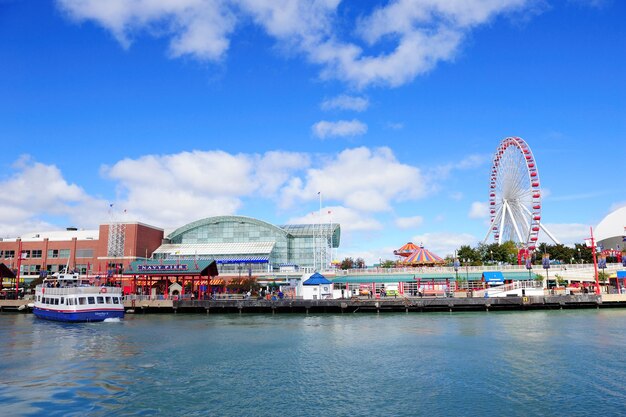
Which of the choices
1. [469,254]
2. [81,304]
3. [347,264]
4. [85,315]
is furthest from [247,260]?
[85,315]

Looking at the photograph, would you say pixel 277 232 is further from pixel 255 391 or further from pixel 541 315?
pixel 255 391

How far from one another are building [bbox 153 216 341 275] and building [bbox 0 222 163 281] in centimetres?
968

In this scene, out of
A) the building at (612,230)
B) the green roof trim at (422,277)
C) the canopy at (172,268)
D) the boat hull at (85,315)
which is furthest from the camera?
the building at (612,230)

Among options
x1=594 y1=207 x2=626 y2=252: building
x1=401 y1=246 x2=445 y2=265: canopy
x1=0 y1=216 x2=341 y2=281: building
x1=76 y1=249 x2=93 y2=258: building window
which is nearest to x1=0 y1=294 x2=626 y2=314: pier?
x1=401 y1=246 x2=445 y2=265: canopy

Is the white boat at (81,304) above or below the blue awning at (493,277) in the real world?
below

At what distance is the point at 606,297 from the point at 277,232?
3208 inches

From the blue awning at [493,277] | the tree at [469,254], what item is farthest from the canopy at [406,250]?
the blue awning at [493,277]

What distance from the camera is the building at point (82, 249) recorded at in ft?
402

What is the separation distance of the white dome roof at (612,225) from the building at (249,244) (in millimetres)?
89747

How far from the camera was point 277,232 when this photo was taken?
13338 centimetres

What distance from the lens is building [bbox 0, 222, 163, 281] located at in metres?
122

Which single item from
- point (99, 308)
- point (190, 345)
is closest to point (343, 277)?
point (99, 308)

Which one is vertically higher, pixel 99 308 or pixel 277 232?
pixel 277 232

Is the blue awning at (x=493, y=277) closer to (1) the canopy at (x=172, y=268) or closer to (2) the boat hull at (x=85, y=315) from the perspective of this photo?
(1) the canopy at (x=172, y=268)
